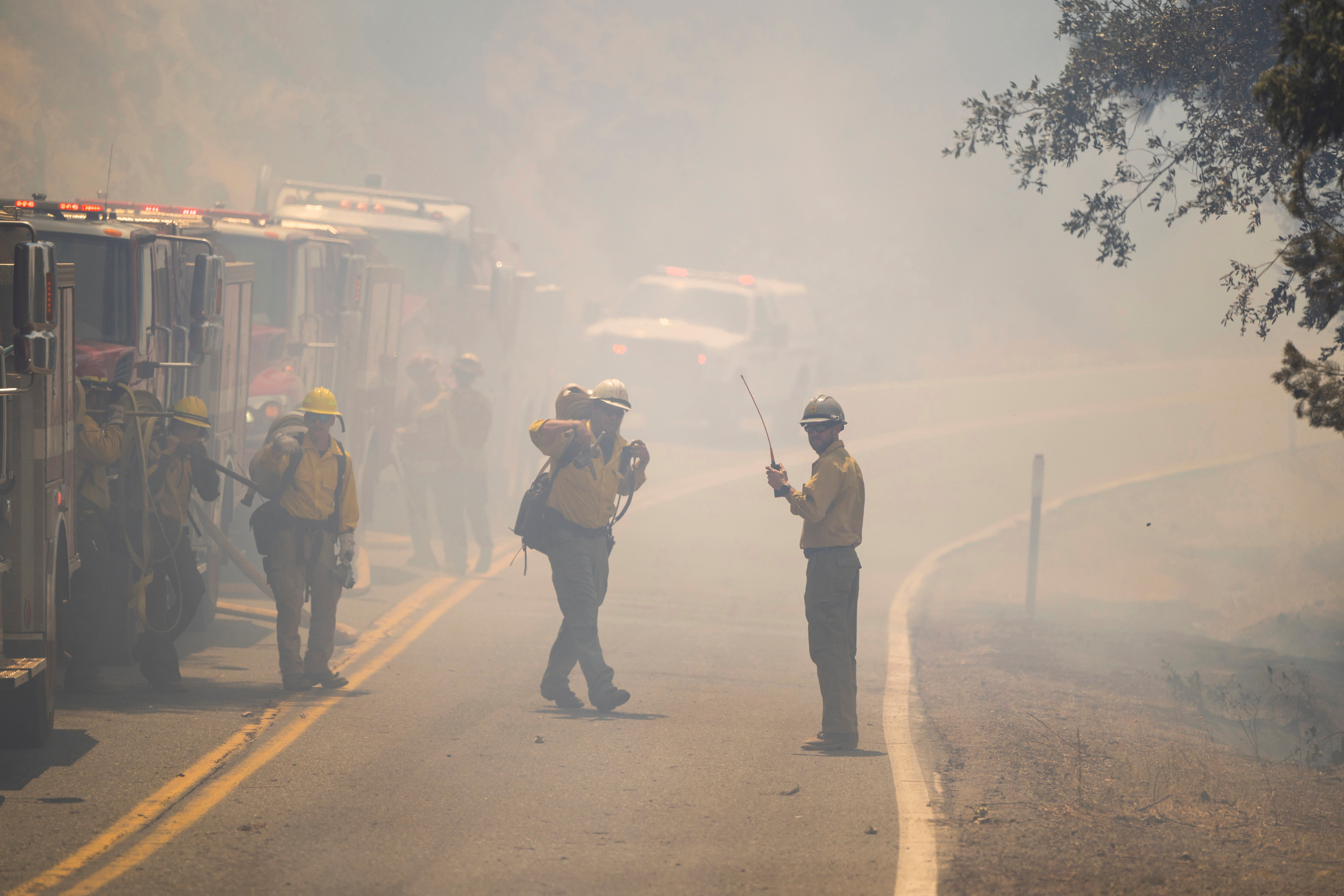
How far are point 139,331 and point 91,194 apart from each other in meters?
32.6

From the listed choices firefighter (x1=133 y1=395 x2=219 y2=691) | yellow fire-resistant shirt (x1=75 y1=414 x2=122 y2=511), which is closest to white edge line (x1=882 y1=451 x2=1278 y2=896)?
firefighter (x1=133 y1=395 x2=219 y2=691)

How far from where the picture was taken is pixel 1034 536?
14.4 meters

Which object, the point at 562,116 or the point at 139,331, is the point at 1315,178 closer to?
the point at 139,331

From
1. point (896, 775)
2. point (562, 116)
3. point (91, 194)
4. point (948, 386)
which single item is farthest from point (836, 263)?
point (896, 775)

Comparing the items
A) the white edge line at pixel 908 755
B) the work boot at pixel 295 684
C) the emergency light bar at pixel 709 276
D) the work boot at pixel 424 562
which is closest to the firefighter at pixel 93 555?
the work boot at pixel 295 684

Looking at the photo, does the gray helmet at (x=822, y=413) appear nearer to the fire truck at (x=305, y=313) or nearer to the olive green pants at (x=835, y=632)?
the olive green pants at (x=835, y=632)

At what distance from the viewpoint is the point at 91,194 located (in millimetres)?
39188

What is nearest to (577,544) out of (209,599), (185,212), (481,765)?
(481,765)

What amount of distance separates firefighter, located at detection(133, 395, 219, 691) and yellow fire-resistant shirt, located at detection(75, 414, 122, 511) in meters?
0.36

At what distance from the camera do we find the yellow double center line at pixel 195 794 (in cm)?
524

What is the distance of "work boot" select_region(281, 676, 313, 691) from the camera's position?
912 centimetres

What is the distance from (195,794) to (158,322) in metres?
4.74

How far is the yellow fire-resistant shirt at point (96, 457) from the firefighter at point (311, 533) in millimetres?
922

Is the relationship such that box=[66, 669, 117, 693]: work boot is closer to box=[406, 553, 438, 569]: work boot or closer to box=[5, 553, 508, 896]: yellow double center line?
box=[5, 553, 508, 896]: yellow double center line
